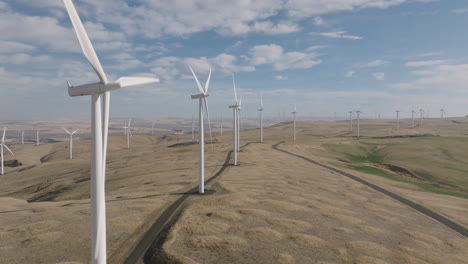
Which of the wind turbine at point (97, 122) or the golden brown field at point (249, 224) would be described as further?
the golden brown field at point (249, 224)

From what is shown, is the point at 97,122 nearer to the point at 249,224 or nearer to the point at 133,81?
the point at 133,81

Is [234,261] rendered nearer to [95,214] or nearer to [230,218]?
[230,218]

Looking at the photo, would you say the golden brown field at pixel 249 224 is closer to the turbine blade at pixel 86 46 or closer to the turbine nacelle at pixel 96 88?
the turbine nacelle at pixel 96 88

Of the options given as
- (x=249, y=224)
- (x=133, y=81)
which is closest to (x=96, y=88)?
(x=133, y=81)

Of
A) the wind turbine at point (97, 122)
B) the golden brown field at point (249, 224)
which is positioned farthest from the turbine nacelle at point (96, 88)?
the golden brown field at point (249, 224)

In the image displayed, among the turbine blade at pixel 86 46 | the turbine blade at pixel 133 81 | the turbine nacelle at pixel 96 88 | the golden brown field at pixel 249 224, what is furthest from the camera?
the golden brown field at pixel 249 224

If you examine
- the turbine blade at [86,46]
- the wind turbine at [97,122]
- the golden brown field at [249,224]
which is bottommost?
the golden brown field at [249,224]

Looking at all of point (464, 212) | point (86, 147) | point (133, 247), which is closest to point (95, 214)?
point (133, 247)
